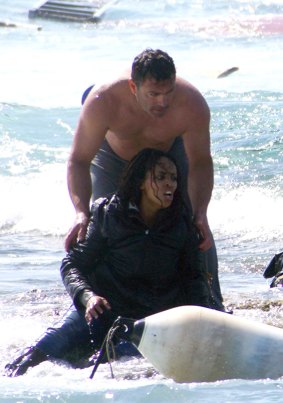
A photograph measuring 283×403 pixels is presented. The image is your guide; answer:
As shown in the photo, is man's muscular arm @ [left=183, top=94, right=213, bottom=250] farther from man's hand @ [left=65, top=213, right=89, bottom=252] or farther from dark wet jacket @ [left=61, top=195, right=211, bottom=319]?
man's hand @ [left=65, top=213, right=89, bottom=252]

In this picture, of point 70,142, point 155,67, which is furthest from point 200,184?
point 70,142

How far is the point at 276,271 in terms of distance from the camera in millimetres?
7246

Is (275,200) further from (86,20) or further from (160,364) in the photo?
(86,20)

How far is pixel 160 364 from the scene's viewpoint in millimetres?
4906

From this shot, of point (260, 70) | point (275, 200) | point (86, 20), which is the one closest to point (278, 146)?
point (275, 200)

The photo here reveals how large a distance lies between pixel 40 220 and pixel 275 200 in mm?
2078

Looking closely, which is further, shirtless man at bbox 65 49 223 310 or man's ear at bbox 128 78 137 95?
shirtless man at bbox 65 49 223 310

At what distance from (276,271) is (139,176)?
214 cm

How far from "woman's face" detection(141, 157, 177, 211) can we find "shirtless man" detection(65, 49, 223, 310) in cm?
27

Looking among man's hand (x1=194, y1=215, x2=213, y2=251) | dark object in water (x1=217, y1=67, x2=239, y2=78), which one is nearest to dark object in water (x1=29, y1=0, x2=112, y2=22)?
dark object in water (x1=217, y1=67, x2=239, y2=78)

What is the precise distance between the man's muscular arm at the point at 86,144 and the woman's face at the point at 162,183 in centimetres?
40

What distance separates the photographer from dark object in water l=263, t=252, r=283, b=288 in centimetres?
712

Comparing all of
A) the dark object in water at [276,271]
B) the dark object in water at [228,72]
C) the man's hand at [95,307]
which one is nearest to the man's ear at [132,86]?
the man's hand at [95,307]

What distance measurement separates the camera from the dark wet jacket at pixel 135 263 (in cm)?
532
